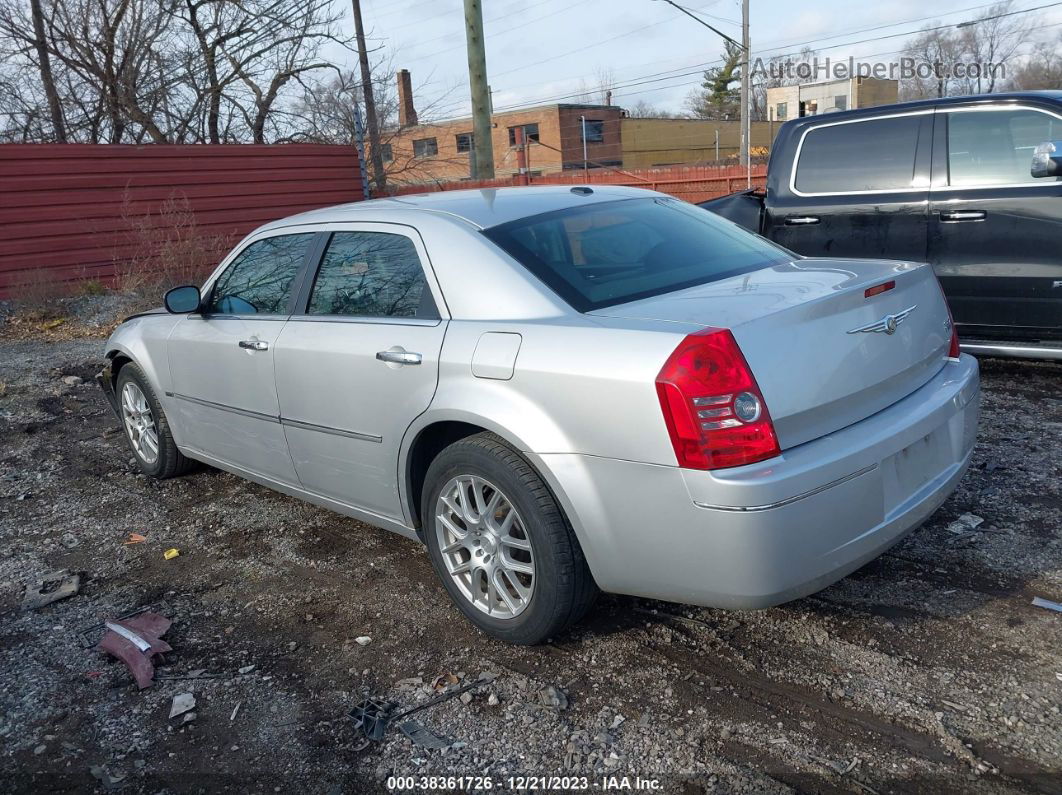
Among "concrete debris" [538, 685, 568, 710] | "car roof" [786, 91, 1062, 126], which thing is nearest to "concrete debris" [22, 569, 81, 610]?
"concrete debris" [538, 685, 568, 710]

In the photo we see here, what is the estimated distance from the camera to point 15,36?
57.7 ft

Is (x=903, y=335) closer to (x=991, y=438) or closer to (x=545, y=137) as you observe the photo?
(x=991, y=438)

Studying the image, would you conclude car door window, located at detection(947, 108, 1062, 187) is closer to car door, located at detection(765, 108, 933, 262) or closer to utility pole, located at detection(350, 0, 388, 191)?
car door, located at detection(765, 108, 933, 262)

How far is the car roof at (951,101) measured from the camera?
18.5ft

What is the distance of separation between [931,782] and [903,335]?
1445mm

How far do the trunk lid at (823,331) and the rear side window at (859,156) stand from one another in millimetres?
3104

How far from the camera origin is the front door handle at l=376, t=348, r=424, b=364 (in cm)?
329

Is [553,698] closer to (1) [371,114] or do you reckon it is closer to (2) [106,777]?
(2) [106,777]

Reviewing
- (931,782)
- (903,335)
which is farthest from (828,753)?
(903,335)

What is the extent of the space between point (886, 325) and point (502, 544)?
1.51 metres

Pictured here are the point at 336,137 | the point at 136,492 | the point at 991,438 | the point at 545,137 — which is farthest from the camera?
the point at 545,137

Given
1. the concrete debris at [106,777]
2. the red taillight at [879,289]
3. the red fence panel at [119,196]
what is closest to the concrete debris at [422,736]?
the concrete debris at [106,777]

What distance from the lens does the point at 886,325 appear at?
117 inches

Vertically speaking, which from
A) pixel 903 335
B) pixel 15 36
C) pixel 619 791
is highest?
pixel 15 36
